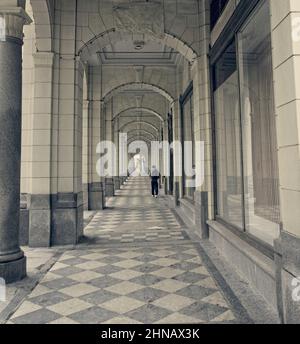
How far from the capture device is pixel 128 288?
3723mm

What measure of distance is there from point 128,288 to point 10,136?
2602 mm

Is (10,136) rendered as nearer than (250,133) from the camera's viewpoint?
Yes

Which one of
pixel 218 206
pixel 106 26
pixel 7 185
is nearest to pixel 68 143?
pixel 7 185

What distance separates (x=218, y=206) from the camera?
6020 millimetres

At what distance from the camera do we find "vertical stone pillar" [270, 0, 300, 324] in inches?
94.4

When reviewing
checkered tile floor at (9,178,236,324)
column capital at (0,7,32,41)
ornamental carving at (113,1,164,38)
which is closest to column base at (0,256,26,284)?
checkered tile floor at (9,178,236,324)

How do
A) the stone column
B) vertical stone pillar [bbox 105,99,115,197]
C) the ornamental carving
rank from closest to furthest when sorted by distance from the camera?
the stone column → the ornamental carving → vertical stone pillar [bbox 105,99,115,197]

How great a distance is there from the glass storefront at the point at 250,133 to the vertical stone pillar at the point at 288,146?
89 centimetres

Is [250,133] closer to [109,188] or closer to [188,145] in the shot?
[188,145]

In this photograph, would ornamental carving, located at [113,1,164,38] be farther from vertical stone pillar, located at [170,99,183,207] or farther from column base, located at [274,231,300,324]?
→ column base, located at [274,231,300,324]

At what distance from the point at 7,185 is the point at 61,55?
3.46 metres

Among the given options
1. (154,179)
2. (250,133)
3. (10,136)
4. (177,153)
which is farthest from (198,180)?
(154,179)

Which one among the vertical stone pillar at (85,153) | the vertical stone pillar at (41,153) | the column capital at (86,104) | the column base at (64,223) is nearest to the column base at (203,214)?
the column base at (64,223)
